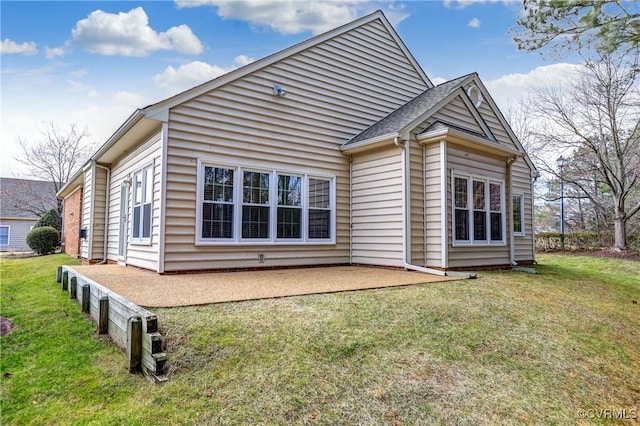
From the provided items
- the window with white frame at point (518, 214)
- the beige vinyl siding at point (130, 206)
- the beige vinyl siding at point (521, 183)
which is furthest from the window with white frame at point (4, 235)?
the window with white frame at point (518, 214)

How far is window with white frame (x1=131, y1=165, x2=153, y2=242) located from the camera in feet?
26.1

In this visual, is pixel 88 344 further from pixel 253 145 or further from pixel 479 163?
pixel 479 163

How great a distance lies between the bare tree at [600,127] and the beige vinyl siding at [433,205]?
519 inches

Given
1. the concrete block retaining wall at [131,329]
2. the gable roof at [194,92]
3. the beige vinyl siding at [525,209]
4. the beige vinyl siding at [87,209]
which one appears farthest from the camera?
the beige vinyl siding at [525,209]

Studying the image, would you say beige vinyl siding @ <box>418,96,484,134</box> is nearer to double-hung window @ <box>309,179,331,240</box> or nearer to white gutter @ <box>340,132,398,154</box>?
white gutter @ <box>340,132,398,154</box>

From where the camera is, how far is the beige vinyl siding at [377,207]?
8391 mm

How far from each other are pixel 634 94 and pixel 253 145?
17315 millimetres

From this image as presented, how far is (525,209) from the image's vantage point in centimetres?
1278

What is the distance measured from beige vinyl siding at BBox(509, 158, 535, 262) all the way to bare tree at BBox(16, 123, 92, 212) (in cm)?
2704

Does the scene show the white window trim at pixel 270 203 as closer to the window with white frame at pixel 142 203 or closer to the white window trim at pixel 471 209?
the window with white frame at pixel 142 203

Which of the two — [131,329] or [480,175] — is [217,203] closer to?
[131,329]

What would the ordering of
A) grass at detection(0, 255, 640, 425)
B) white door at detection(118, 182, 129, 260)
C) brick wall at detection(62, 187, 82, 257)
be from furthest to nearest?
brick wall at detection(62, 187, 82, 257), white door at detection(118, 182, 129, 260), grass at detection(0, 255, 640, 425)

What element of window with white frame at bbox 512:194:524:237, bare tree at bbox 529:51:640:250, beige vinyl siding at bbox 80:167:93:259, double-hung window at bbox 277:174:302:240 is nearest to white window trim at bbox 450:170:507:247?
window with white frame at bbox 512:194:524:237

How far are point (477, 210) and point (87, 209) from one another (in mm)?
11586
